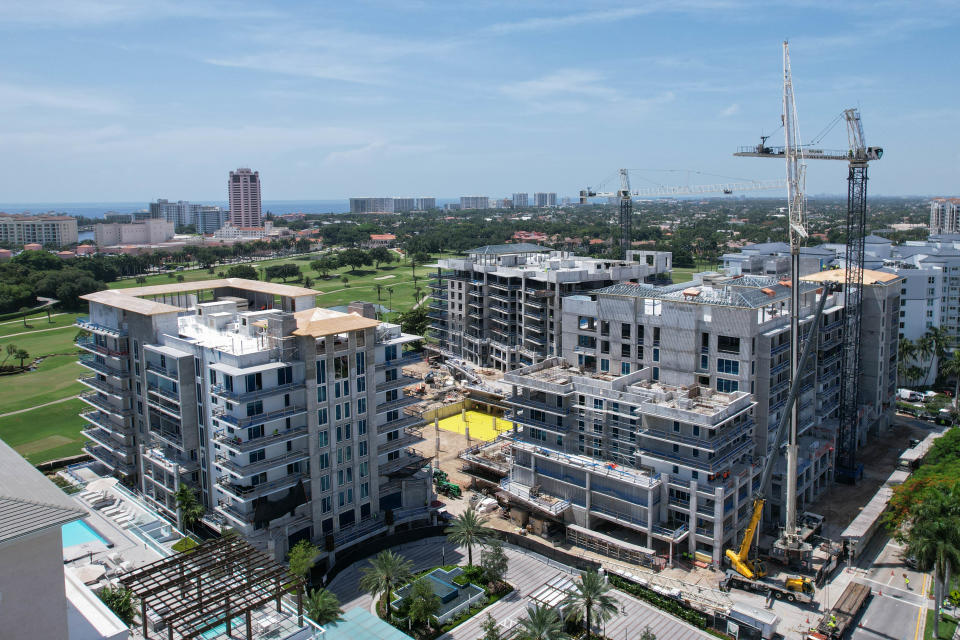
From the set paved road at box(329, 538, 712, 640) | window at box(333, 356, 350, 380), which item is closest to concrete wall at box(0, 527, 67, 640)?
paved road at box(329, 538, 712, 640)

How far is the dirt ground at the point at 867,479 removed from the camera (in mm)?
56844

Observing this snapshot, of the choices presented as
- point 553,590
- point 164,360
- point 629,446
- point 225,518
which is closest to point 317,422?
point 225,518

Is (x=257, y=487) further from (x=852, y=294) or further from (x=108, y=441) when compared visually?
(x=852, y=294)

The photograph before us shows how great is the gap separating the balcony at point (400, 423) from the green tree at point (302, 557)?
9.93 metres

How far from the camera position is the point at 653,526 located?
49594 millimetres

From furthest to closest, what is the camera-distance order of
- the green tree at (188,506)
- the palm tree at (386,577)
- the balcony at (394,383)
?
the balcony at (394,383) → the green tree at (188,506) → the palm tree at (386,577)

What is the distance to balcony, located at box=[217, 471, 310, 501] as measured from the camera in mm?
45250

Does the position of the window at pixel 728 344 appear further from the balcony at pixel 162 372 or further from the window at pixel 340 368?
the balcony at pixel 162 372

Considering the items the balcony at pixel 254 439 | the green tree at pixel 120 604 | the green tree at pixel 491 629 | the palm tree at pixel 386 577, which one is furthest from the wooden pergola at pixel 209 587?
the balcony at pixel 254 439

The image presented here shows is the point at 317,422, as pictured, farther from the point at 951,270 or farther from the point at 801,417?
the point at 951,270

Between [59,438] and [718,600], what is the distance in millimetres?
70262

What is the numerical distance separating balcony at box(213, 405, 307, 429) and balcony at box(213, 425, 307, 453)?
108 centimetres

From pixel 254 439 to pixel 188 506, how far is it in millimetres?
7718

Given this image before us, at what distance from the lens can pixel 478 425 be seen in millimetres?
79750
